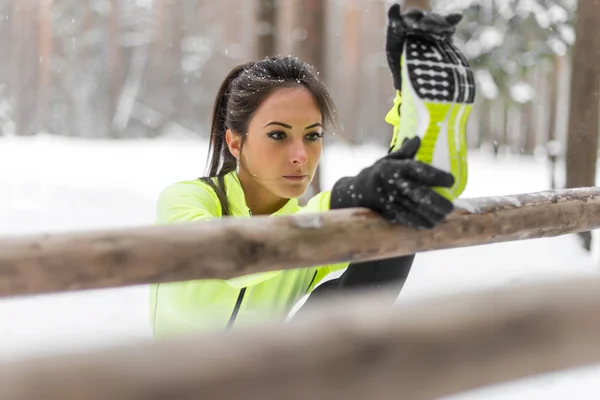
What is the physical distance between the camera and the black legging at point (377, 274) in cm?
218

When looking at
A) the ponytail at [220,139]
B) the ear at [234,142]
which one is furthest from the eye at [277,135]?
the ponytail at [220,139]

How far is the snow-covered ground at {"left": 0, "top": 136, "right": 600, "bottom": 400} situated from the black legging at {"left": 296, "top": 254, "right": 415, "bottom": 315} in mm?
267

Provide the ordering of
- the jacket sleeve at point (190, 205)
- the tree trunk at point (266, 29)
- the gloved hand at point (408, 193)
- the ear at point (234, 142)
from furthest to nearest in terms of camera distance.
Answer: the tree trunk at point (266, 29) → the ear at point (234, 142) → the jacket sleeve at point (190, 205) → the gloved hand at point (408, 193)

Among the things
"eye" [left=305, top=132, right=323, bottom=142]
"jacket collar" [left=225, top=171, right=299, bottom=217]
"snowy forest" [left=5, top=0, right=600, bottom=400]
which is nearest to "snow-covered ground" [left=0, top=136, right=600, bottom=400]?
"snowy forest" [left=5, top=0, right=600, bottom=400]

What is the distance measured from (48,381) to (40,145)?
18557mm

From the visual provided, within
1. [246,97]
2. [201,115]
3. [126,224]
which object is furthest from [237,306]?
[201,115]

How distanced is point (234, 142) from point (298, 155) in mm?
445

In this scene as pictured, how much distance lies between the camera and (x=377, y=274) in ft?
7.20

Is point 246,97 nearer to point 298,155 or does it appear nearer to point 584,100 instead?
point 298,155

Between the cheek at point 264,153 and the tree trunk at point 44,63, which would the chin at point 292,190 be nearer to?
the cheek at point 264,153

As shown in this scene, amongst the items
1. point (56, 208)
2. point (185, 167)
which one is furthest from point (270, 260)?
point (185, 167)

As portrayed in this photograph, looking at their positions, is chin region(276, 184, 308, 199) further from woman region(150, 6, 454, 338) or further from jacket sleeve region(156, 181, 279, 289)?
jacket sleeve region(156, 181, 279, 289)

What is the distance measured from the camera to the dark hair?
2480 millimetres

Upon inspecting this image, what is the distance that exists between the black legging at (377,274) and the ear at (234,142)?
67 centimetres
